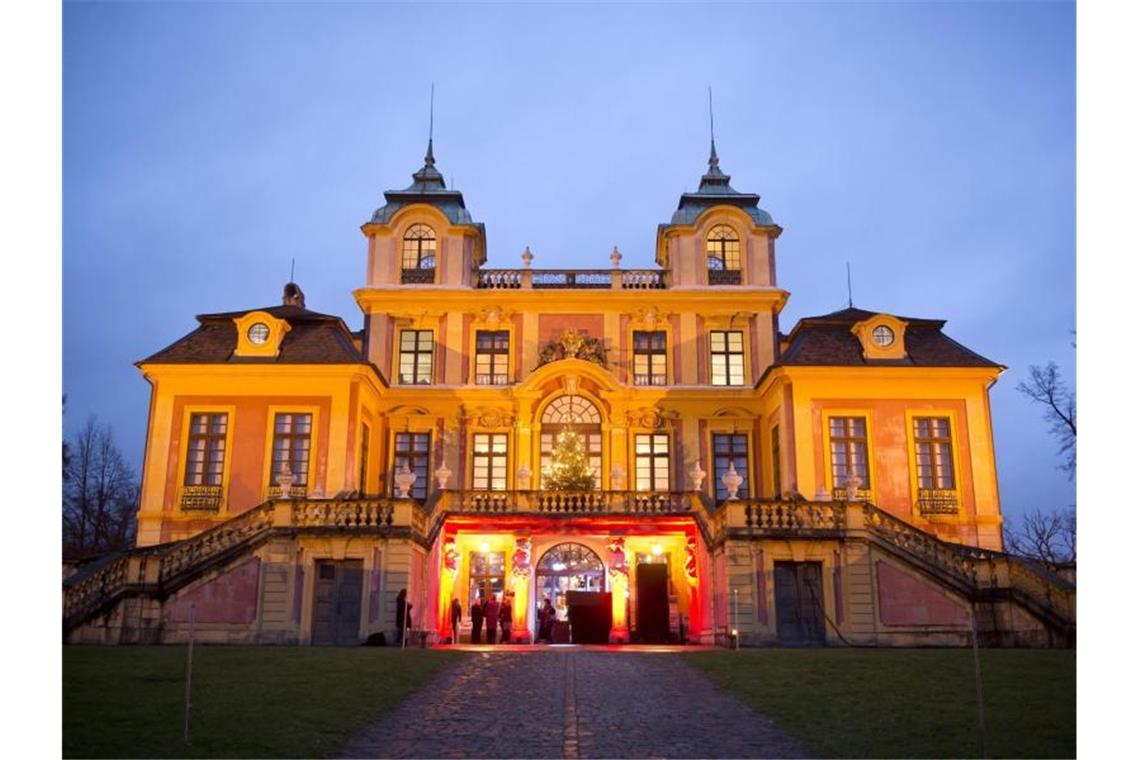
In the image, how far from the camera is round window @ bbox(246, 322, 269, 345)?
27.7m

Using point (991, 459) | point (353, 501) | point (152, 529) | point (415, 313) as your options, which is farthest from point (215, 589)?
point (991, 459)

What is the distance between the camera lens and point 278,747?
27.1 ft

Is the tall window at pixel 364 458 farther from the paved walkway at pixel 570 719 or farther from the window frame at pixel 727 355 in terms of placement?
the paved walkway at pixel 570 719

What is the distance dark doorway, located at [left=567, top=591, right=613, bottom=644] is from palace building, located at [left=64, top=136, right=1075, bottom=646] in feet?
0.20

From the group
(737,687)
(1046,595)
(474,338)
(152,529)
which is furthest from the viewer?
(474,338)

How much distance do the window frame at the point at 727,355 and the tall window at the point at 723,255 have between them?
163 cm

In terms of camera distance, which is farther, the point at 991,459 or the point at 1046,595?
the point at 991,459

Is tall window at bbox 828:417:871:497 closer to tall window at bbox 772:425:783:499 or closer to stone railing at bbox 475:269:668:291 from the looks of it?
tall window at bbox 772:425:783:499

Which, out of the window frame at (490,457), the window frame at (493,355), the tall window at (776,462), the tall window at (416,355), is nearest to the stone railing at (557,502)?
the tall window at (776,462)

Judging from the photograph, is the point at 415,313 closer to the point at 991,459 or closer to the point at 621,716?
the point at 991,459

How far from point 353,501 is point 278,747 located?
13.7 meters

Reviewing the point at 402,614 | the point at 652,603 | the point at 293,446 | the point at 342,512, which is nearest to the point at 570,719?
the point at 402,614

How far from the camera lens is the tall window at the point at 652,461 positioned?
2894 centimetres

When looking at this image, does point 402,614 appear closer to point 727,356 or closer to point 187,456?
point 187,456
